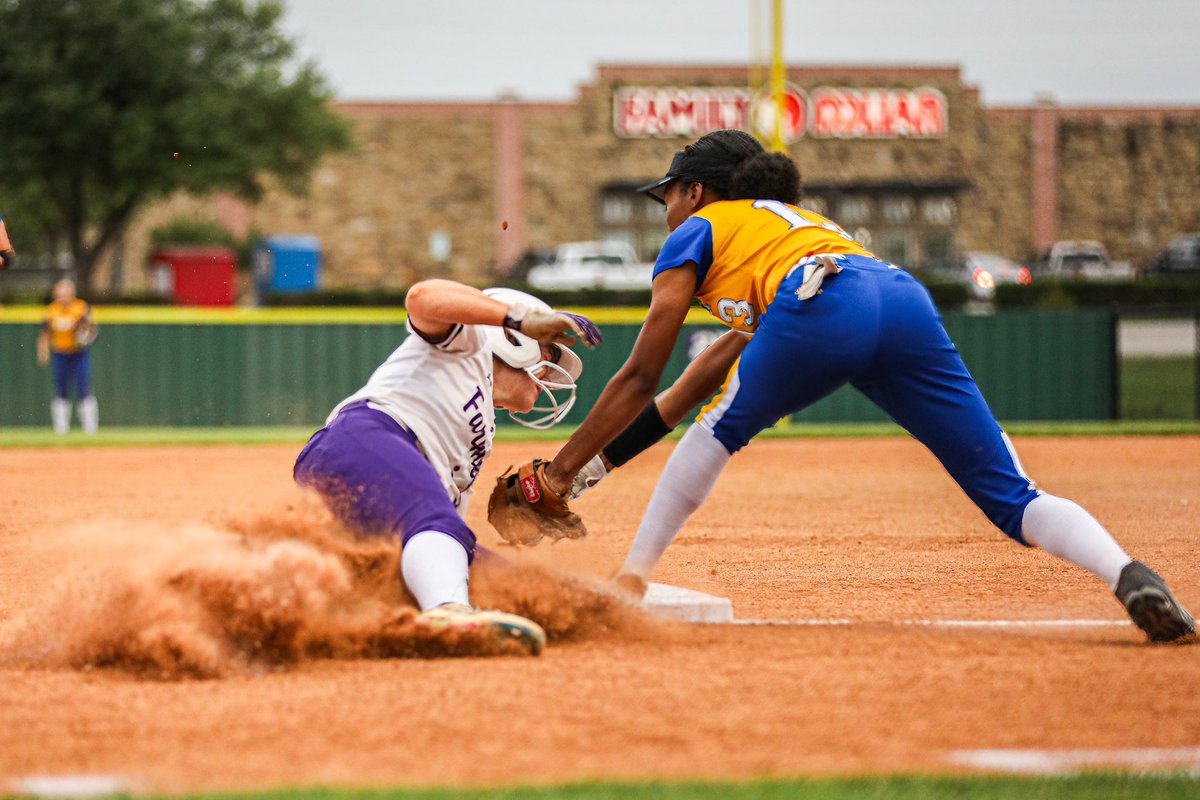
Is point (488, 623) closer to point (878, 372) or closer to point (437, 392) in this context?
point (437, 392)

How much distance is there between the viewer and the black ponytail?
516cm

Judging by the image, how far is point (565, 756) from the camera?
3398mm

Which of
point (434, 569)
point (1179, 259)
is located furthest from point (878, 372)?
point (1179, 259)

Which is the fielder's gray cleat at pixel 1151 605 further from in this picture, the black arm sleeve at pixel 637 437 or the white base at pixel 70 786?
the white base at pixel 70 786

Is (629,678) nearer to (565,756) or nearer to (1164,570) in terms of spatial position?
(565,756)

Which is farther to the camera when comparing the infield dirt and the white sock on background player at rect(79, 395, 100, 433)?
the white sock on background player at rect(79, 395, 100, 433)

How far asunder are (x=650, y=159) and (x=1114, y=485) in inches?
1301

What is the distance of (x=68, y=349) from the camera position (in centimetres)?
1855

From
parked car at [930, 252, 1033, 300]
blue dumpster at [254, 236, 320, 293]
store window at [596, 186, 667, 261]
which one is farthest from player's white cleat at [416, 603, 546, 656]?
store window at [596, 186, 667, 261]

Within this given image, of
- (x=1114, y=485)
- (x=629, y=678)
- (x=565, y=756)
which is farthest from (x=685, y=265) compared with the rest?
(x=1114, y=485)

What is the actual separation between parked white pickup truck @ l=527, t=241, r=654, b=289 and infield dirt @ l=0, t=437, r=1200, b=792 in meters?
28.2

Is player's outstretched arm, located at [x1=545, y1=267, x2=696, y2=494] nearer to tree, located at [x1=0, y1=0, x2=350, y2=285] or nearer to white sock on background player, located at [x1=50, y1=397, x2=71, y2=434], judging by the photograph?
white sock on background player, located at [x1=50, y1=397, x2=71, y2=434]

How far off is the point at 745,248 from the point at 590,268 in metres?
31.5

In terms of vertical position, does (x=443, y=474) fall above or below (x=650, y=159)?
below
